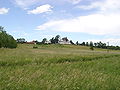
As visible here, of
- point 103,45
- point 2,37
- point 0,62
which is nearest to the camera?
point 0,62

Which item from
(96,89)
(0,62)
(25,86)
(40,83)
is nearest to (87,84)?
(96,89)

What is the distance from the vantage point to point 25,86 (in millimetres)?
7031

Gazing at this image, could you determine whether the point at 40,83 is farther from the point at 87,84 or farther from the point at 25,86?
the point at 87,84

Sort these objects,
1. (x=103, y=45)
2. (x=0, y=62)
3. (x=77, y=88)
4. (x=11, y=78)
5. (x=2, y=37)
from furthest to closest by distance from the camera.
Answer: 1. (x=103, y=45)
2. (x=2, y=37)
3. (x=0, y=62)
4. (x=11, y=78)
5. (x=77, y=88)

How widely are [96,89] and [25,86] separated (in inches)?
89.3

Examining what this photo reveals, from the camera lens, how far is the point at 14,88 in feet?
22.2

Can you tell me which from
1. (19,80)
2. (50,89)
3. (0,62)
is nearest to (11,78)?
(19,80)

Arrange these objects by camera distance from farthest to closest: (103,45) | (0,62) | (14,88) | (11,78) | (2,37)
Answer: (103,45), (2,37), (0,62), (11,78), (14,88)

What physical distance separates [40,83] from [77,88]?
1.17m

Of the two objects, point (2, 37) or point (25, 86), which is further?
point (2, 37)

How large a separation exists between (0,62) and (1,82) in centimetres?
945

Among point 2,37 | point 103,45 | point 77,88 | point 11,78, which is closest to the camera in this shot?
→ point 77,88

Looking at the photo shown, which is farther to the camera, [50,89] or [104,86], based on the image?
[104,86]

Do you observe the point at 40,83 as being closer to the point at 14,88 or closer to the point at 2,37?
the point at 14,88
